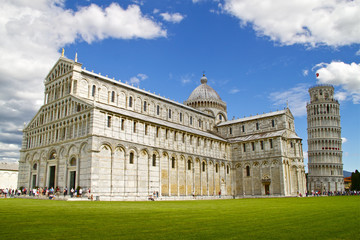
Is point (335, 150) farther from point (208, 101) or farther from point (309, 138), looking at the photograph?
point (208, 101)

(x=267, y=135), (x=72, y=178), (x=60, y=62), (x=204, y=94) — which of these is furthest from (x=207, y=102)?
(x=72, y=178)

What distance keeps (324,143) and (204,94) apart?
4563cm

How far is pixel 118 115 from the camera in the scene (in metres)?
40.9

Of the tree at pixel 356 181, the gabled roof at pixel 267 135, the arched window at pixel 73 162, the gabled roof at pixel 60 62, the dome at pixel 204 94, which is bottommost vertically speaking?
the tree at pixel 356 181

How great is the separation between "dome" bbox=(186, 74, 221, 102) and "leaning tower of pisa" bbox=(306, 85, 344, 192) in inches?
1531

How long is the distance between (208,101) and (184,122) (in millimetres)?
13722

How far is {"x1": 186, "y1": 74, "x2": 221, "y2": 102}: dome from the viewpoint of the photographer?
74.9 metres

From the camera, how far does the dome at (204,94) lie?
74.9 meters

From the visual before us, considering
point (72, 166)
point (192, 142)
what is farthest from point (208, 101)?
point (72, 166)

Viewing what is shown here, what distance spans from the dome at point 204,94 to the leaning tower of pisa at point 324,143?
38883 mm

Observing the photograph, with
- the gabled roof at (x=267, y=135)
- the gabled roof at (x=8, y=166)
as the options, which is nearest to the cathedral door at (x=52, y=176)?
the gabled roof at (x=267, y=135)

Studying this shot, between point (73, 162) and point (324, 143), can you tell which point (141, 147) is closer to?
point (73, 162)

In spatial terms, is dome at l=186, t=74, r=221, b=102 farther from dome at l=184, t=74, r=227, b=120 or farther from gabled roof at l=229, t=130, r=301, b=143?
gabled roof at l=229, t=130, r=301, b=143

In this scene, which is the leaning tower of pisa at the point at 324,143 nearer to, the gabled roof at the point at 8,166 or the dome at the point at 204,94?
the dome at the point at 204,94
